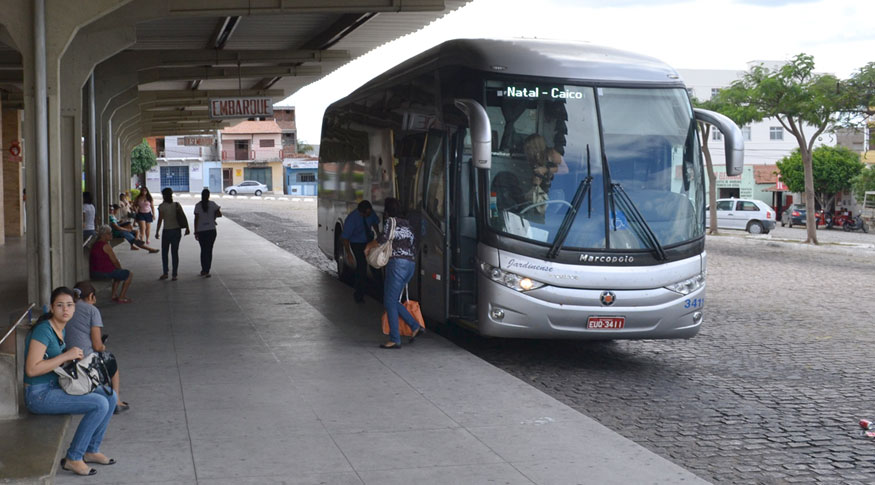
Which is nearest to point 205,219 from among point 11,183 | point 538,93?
point 538,93

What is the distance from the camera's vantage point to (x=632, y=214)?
1036 centimetres

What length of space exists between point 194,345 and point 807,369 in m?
6.71

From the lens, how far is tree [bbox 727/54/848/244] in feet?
108

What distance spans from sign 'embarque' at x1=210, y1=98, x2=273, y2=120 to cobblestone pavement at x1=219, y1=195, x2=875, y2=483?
13.4 m

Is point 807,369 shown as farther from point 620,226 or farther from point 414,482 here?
point 414,482

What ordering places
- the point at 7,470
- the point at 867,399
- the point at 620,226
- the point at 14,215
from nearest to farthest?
the point at 7,470
the point at 867,399
the point at 620,226
the point at 14,215

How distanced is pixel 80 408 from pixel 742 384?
21.0 feet

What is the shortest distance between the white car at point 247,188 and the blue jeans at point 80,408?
86.1m

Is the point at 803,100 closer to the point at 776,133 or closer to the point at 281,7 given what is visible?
the point at 281,7

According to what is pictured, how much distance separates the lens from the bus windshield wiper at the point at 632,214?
33.9 ft

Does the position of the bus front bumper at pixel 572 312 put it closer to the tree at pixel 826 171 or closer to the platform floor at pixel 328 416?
the platform floor at pixel 328 416

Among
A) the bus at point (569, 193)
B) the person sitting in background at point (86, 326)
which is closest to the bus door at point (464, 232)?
the bus at point (569, 193)

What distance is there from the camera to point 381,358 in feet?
34.9

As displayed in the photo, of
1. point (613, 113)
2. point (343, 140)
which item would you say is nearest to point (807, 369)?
point (613, 113)
